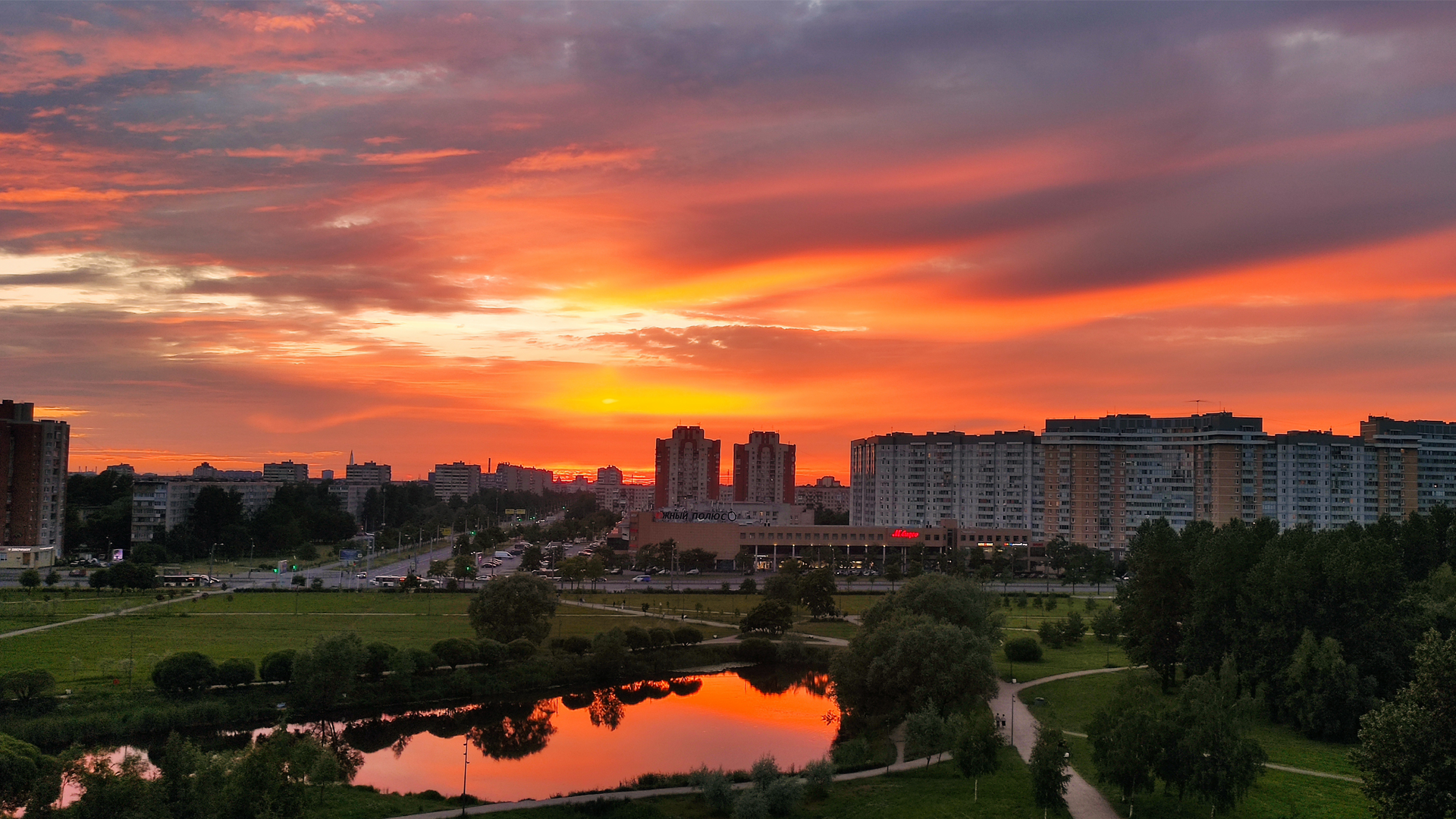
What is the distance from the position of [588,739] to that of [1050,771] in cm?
1894

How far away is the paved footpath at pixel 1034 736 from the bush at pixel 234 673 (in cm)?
2783

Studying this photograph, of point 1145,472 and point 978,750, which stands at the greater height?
point 1145,472

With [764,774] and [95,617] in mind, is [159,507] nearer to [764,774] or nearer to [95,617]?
[95,617]

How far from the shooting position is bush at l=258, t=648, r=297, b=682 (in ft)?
132

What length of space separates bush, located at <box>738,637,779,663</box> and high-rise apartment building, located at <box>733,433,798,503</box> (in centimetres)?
11858

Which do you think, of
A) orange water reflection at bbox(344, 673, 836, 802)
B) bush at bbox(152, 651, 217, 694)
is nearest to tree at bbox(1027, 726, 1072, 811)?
orange water reflection at bbox(344, 673, 836, 802)

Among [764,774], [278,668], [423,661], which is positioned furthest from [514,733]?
[764,774]

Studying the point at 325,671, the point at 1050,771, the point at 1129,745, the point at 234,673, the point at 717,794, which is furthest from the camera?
the point at 234,673

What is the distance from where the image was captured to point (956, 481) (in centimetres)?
11431

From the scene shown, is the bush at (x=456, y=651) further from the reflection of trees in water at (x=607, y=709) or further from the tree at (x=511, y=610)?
the reflection of trees in water at (x=607, y=709)

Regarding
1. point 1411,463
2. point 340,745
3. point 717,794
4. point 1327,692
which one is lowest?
point 340,745

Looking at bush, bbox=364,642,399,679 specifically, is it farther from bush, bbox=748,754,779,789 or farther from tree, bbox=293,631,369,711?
bush, bbox=748,754,779,789

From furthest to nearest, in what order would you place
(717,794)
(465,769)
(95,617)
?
(95,617) < (465,769) < (717,794)

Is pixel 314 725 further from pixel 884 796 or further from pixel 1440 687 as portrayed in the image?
pixel 1440 687
